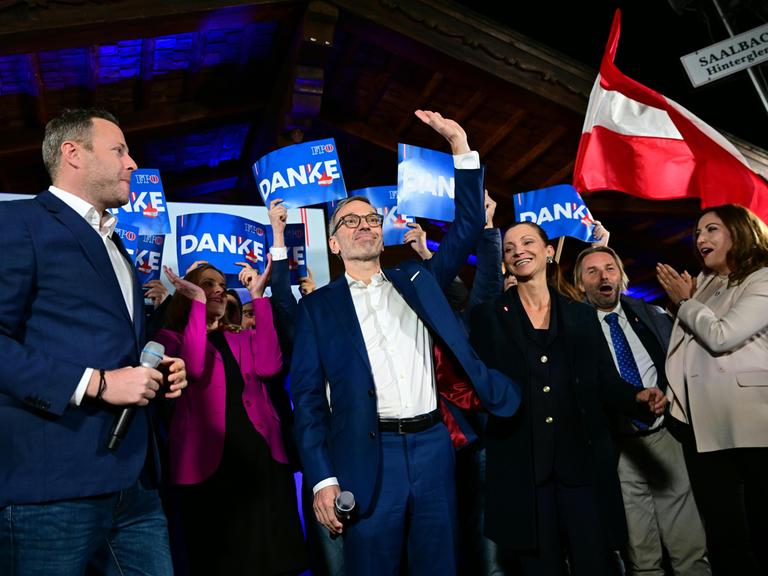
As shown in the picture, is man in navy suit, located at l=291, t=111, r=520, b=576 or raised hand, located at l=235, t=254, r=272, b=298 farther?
raised hand, located at l=235, t=254, r=272, b=298

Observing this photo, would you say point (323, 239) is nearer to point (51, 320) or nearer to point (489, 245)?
point (489, 245)

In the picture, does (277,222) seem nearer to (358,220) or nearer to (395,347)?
(358,220)

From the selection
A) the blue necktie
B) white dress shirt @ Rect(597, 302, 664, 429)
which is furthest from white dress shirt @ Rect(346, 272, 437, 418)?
the blue necktie

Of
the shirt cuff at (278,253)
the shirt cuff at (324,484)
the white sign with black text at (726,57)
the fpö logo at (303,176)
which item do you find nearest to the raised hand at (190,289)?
the shirt cuff at (278,253)

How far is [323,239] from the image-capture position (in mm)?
4805

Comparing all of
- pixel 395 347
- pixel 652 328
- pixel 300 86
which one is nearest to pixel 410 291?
pixel 395 347

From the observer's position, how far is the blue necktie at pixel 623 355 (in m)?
3.67

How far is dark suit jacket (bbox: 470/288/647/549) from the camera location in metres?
2.61

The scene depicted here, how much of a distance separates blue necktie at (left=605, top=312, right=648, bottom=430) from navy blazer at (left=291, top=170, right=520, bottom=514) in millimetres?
1428

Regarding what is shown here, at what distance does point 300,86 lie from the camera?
6.45 m

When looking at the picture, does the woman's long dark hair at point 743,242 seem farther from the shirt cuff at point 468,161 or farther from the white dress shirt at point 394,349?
the white dress shirt at point 394,349

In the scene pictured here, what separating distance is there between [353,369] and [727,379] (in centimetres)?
154

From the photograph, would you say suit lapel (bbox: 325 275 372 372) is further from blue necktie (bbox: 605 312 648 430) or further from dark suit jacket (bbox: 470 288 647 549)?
blue necktie (bbox: 605 312 648 430)

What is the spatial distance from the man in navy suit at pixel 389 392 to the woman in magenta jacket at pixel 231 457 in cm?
68
